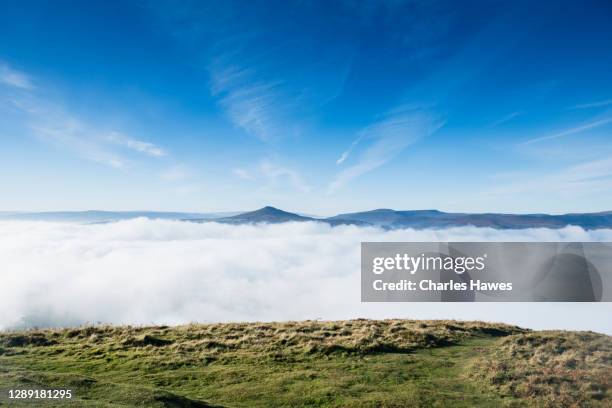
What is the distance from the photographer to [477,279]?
1366 inches

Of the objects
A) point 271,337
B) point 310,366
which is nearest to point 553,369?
point 310,366

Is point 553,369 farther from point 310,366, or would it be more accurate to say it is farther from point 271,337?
point 271,337

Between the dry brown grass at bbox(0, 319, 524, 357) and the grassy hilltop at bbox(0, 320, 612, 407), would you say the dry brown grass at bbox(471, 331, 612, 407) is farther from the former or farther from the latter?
the dry brown grass at bbox(0, 319, 524, 357)

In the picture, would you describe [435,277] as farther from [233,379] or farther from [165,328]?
[165,328]

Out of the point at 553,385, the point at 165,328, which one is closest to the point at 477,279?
the point at 553,385

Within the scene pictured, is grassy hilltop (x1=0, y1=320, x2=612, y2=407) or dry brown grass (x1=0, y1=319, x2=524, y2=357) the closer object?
grassy hilltop (x1=0, y1=320, x2=612, y2=407)

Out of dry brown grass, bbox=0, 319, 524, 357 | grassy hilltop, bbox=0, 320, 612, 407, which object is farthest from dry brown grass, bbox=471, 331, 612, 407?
dry brown grass, bbox=0, 319, 524, 357

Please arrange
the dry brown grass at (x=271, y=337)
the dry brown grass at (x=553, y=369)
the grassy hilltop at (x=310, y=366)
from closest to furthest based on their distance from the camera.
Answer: the grassy hilltop at (x=310, y=366)
the dry brown grass at (x=553, y=369)
the dry brown grass at (x=271, y=337)

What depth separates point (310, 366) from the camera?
72.3 ft

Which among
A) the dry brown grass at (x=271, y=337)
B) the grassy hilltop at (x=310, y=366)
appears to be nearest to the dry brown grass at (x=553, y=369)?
the grassy hilltop at (x=310, y=366)

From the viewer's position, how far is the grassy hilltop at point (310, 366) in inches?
653

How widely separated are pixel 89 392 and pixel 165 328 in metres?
17.9

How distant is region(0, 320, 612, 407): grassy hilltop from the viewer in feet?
54.4

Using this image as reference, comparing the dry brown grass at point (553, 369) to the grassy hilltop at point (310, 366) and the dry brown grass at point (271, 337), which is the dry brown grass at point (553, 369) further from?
the dry brown grass at point (271, 337)
